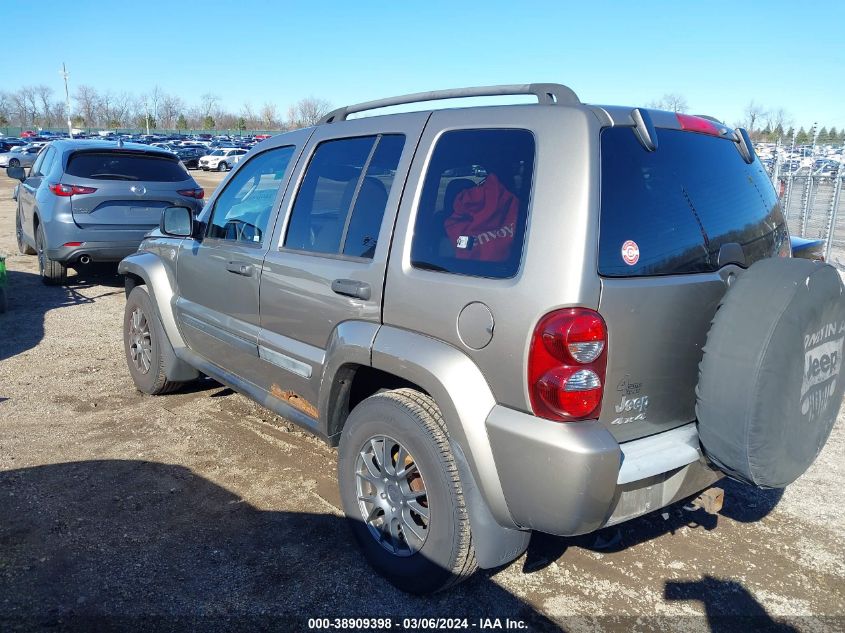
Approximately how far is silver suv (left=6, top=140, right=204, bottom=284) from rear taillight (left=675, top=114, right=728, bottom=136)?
619 cm

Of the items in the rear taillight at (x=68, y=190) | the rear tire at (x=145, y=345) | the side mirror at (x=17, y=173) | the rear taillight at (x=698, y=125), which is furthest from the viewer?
the side mirror at (x=17, y=173)

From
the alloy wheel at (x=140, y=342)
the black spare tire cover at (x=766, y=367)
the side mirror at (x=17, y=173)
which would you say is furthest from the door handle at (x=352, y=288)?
the side mirror at (x=17, y=173)

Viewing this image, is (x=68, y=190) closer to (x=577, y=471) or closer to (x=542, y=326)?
(x=542, y=326)

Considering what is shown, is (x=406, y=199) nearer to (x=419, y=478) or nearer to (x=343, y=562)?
(x=419, y=478)

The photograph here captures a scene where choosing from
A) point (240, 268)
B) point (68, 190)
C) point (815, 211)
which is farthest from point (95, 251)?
point (815, 211)

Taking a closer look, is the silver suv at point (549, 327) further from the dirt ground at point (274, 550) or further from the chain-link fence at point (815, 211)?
the chain-link fence at point (815, 211)

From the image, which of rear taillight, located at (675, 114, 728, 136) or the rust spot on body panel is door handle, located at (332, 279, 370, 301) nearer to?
the rust spot on body panel

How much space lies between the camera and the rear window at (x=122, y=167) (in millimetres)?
8078

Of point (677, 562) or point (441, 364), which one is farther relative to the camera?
point (677, 562)

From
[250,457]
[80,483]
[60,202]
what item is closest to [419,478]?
[250,457]

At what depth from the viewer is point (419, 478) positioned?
288 centimetres

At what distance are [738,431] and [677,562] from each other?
3.76ft

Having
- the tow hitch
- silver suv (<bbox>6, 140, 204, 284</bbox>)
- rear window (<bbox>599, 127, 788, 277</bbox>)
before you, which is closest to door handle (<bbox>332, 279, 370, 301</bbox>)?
rear window (<bbox>599, 127, 788, 277</bbox>)

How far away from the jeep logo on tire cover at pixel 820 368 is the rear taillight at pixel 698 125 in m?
0.93
